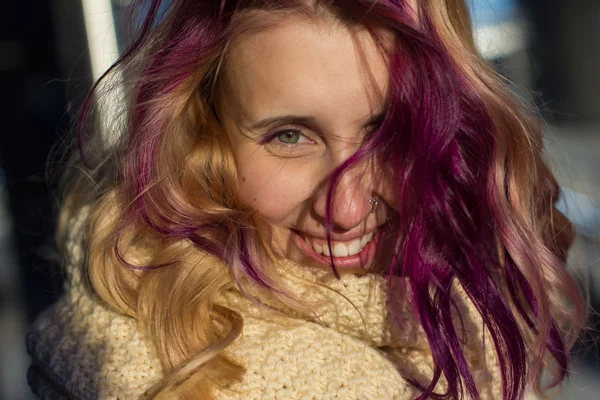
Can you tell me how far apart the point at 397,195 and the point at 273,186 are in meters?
0.20

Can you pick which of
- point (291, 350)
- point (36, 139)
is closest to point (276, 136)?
point (291, 350)

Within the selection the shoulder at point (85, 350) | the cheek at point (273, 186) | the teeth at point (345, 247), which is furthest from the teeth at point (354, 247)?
the shoulder at point (85, 350)

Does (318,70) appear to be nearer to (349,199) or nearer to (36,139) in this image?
(349,199)

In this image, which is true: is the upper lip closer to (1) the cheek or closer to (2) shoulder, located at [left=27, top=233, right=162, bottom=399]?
(1) the cheek

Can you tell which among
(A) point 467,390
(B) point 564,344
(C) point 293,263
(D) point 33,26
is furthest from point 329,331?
(D) point 33,26

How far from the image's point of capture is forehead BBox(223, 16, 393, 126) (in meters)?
1.07

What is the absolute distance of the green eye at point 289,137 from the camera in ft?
3.81

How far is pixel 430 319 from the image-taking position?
1.14 m

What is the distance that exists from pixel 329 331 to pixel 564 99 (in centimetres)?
298

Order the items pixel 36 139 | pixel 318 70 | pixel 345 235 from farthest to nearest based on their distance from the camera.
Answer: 1. pixel 36 139
2. pixel 345 235
3. pixel 318 70

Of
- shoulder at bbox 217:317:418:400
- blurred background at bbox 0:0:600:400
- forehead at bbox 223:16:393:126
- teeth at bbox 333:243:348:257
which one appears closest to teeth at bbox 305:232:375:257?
teeth at bbox 333:243:348:257

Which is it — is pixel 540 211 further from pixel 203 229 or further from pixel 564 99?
pixel 564 99

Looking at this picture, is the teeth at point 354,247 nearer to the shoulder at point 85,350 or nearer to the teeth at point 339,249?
the teeth at point 339,249

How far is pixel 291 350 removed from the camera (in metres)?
1.11
